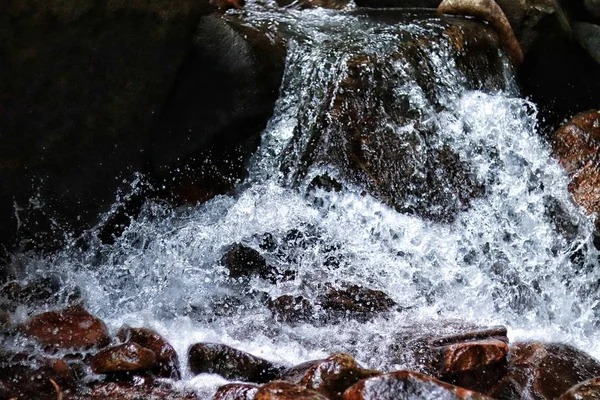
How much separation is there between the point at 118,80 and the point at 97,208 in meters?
0.85

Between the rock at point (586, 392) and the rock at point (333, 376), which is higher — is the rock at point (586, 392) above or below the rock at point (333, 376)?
above

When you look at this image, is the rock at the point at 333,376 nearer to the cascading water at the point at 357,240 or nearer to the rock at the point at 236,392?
the rock at the point at 236,392

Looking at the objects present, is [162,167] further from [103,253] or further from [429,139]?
[429,139]

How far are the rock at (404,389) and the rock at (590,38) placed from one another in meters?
6.15

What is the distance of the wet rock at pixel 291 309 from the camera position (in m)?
4.09

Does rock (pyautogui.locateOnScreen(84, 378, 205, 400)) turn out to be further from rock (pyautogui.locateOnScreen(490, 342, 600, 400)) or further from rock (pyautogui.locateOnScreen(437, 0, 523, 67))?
rock (pyautogui.locateOnScreen(437, 0, 523, 67))

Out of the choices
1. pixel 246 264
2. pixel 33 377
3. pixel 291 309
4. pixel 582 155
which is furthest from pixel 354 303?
pixel 582 155

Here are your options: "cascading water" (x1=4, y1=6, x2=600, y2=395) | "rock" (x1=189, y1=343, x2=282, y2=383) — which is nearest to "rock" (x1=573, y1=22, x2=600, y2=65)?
"cascading water" (x1=4, y1=6, x2=600, y2=395)

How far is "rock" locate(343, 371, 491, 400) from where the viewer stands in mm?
2590

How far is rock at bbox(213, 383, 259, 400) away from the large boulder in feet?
5.88

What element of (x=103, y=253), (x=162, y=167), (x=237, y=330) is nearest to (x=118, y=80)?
(x=162, y=167)

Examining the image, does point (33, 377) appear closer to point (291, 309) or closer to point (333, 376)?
point (333, 376)

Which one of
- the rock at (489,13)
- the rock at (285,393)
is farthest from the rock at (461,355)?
the rock at (489,13)

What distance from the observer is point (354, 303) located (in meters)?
4.20
